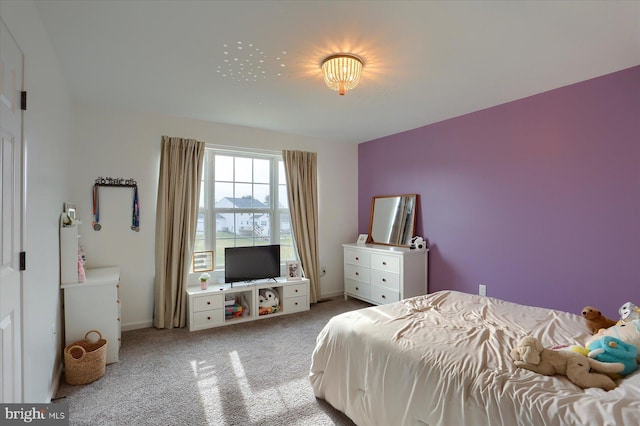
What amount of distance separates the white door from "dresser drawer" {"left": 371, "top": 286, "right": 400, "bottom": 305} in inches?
134

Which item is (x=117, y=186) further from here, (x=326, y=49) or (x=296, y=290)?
(x=326, y=49)

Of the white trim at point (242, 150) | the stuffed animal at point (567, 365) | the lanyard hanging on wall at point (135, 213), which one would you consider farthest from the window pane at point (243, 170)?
the stuffed animal at point (567, 365)

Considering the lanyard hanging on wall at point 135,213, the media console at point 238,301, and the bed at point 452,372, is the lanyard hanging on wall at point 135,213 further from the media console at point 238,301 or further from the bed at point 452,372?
the bed at point 452,372

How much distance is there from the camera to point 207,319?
3.52 meters

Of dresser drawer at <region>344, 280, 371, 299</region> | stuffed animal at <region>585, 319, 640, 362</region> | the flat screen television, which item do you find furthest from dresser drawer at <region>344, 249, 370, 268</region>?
stuffed animal at <region>585, 319, 640, 362</region>

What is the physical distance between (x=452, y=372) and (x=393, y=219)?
123 inches

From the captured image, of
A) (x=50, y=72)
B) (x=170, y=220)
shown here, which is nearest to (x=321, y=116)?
(x=170, y=220)

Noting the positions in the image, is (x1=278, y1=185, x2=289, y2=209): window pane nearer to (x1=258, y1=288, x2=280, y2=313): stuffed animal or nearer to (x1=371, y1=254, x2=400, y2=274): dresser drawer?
(x1=258, y1=288, x2=280, y2=313): stuffed animal

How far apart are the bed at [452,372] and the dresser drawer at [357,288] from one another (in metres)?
1.88

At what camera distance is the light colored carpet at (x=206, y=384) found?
1.98 m

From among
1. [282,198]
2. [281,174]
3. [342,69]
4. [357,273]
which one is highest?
[342,69]

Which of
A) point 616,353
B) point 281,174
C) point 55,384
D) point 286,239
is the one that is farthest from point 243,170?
point 616,353

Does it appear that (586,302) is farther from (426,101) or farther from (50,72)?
(50,72)

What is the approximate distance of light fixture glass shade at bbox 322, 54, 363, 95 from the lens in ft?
7.25
